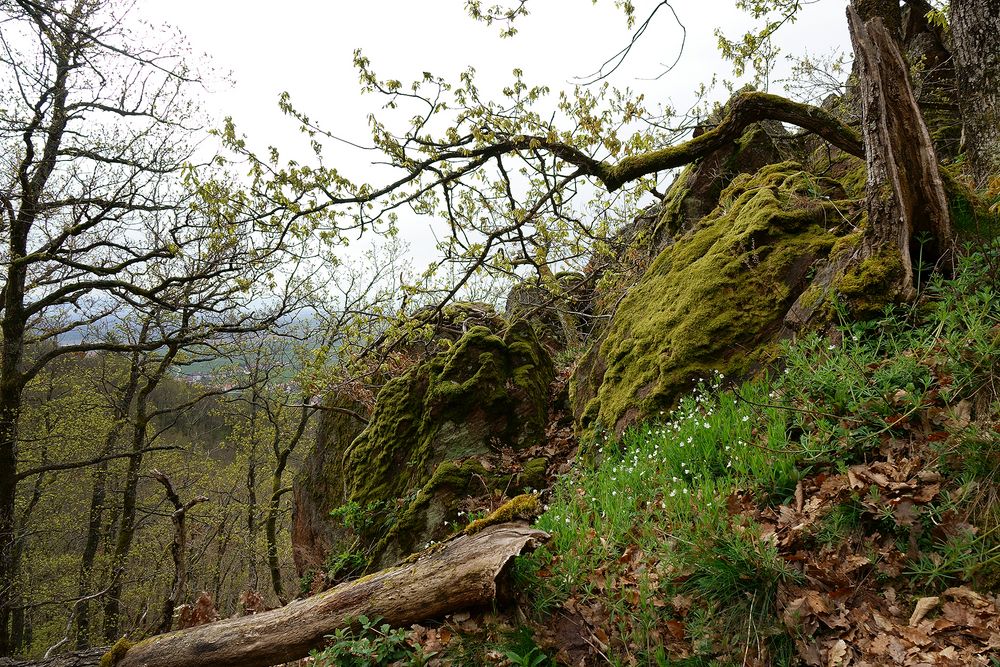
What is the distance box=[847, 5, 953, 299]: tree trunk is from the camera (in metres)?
3.92

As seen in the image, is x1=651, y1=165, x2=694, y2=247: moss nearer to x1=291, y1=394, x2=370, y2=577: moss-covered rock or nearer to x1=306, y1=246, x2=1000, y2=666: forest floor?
x1=306, y1=246, x2=1000, y2=666: forest floor

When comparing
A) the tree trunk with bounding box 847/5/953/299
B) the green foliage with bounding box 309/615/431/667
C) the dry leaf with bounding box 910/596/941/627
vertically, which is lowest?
the green foliage with bounding box 309/615/431/667

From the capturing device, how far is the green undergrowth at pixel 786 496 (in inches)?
97.8

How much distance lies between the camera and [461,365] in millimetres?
7539

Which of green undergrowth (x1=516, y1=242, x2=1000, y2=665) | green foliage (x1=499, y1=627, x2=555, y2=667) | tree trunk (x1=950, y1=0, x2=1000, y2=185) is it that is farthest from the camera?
tree trunk (x1=950, y1=0, x2=1000, y2=185)

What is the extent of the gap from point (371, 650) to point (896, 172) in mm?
5148

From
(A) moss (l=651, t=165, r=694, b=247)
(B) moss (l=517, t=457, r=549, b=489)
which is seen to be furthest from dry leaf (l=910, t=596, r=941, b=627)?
(A) moss (l=651, t=165, r=694, b=247)

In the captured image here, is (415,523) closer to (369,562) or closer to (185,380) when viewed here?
(369,562)

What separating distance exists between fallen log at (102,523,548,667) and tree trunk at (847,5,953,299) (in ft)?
11.7

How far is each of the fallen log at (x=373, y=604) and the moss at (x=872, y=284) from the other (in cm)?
308

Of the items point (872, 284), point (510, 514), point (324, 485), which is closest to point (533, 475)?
point (510, 514)

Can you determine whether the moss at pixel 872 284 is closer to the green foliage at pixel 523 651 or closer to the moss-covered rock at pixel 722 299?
the moss-covered rock at pixel 722 299

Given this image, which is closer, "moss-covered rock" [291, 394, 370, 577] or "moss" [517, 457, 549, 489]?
"moss" [517, 457, 549, 489]

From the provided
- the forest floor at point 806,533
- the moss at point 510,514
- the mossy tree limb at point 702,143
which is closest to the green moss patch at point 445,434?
the moss at point 510,514
